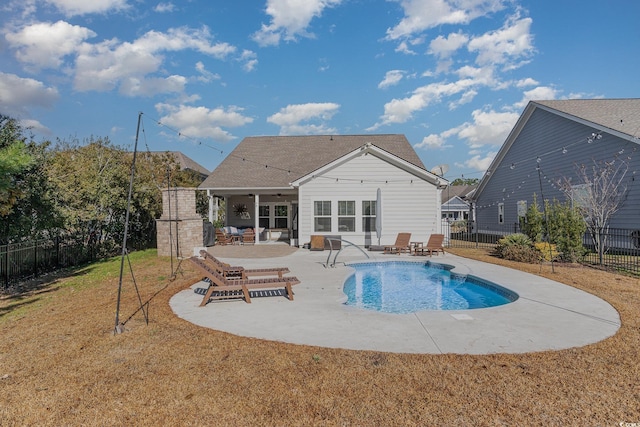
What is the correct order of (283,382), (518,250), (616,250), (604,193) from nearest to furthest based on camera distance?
(283,382) < (518,250) < (604,193) < (616,250)

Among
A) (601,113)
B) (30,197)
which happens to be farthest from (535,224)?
(30,197)

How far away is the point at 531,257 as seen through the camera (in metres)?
12.5

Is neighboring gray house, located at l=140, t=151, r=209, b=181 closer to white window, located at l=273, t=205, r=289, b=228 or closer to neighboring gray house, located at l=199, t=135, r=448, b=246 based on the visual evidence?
white window, located at l=273, t=205, r=289, b=228

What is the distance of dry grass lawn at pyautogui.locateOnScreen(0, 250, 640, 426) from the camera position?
301cm

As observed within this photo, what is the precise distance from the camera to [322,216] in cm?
1773

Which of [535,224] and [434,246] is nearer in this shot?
[535,224]

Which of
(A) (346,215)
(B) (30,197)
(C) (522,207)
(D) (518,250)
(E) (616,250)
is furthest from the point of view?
(C) (522,207)

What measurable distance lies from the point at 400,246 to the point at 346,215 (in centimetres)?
342

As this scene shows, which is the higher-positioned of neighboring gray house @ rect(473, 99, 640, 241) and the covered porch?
neighboring gray house @ rect(473, 99, 640, 241)

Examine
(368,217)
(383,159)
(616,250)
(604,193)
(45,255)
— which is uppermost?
(383,159)

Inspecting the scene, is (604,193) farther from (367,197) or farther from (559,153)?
(367,197)

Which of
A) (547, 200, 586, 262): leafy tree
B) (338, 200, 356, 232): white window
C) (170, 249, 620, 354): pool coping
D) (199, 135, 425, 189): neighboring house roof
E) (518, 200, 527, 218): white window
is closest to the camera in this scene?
(170, 249, 620, 354): pool coping

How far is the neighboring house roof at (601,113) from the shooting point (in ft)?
47.6

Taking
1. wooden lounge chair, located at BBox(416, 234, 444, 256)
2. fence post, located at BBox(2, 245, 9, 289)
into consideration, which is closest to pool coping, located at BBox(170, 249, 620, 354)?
fence post, located at BBox(2, 245, 9, 289)
